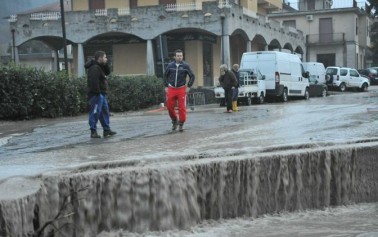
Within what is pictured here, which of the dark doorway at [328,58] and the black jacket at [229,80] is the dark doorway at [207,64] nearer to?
the black jacket at [229,80]

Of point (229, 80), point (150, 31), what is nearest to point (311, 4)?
point (150, 31)

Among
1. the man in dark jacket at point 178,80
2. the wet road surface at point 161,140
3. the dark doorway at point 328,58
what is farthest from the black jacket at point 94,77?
the dark doorway at point 328,58

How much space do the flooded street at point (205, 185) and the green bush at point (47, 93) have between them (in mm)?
7618

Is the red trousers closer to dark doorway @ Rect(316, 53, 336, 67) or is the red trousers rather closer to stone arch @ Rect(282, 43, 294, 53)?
stone arch @ Rect(282, 43, 294, 53)

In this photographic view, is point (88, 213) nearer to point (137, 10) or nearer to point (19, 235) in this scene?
point (19, 235)

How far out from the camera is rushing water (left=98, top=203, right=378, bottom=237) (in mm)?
6426

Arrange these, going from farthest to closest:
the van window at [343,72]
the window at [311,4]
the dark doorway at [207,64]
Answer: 1. the window at [311,4]
2. the van window at [343,72]
3. the dark doorway at [207,64]

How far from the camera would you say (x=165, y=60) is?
20328 millimetres

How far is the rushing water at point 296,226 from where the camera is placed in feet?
21.1

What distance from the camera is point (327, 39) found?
57656 millimetres

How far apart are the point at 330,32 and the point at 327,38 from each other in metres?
0.69

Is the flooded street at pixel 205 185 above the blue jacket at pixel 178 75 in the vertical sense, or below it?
below

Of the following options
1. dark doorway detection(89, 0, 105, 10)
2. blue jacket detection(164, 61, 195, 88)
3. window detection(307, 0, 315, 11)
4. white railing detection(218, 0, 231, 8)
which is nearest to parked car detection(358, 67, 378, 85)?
white railing detection(218, 0, 231, 8)

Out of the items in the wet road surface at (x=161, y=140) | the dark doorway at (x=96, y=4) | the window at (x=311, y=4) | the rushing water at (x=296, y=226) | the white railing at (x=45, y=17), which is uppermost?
the window at (x=311, y=4)
